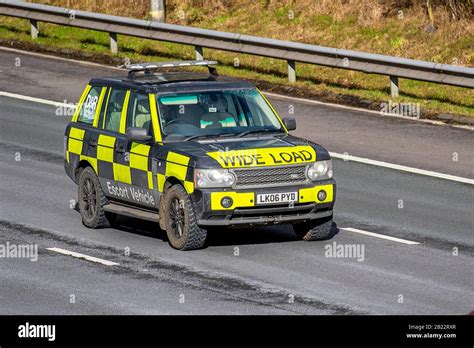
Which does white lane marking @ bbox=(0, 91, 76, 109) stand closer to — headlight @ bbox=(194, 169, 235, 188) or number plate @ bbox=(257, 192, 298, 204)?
headlight @ bbox=(194, 169, 235, 188)

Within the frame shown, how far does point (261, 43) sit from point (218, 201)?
12253 millimetres

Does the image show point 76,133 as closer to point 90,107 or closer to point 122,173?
point 90,107

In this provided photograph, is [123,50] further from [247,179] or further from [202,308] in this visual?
[202,308]

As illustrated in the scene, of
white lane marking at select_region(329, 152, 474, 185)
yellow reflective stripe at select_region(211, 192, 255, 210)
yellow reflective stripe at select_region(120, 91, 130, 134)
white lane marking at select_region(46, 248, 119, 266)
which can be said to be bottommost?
white lane marking at select_region(46, 248, 119, 266)

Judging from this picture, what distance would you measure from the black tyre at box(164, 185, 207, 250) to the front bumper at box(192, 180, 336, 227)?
4.4 inches

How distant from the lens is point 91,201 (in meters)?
17.7

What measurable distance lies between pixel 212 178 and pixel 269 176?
0.64 m

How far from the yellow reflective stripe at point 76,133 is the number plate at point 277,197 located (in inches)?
124

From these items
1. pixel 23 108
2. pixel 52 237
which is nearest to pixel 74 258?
pixel 52 237

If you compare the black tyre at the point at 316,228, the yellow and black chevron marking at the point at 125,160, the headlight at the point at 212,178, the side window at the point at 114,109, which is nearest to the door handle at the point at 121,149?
the yellow and black chevron marking at the point at 125,160

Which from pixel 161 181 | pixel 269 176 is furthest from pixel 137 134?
pixel 269 176

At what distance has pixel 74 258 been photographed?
15914 mm

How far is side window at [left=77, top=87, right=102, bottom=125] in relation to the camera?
17.9m

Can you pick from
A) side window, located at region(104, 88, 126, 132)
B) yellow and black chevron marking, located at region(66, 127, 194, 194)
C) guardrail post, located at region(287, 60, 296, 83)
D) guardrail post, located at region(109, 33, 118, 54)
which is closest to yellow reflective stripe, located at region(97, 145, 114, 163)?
yellow and black chevron marking, located at region(66, 127, 194, 194)
